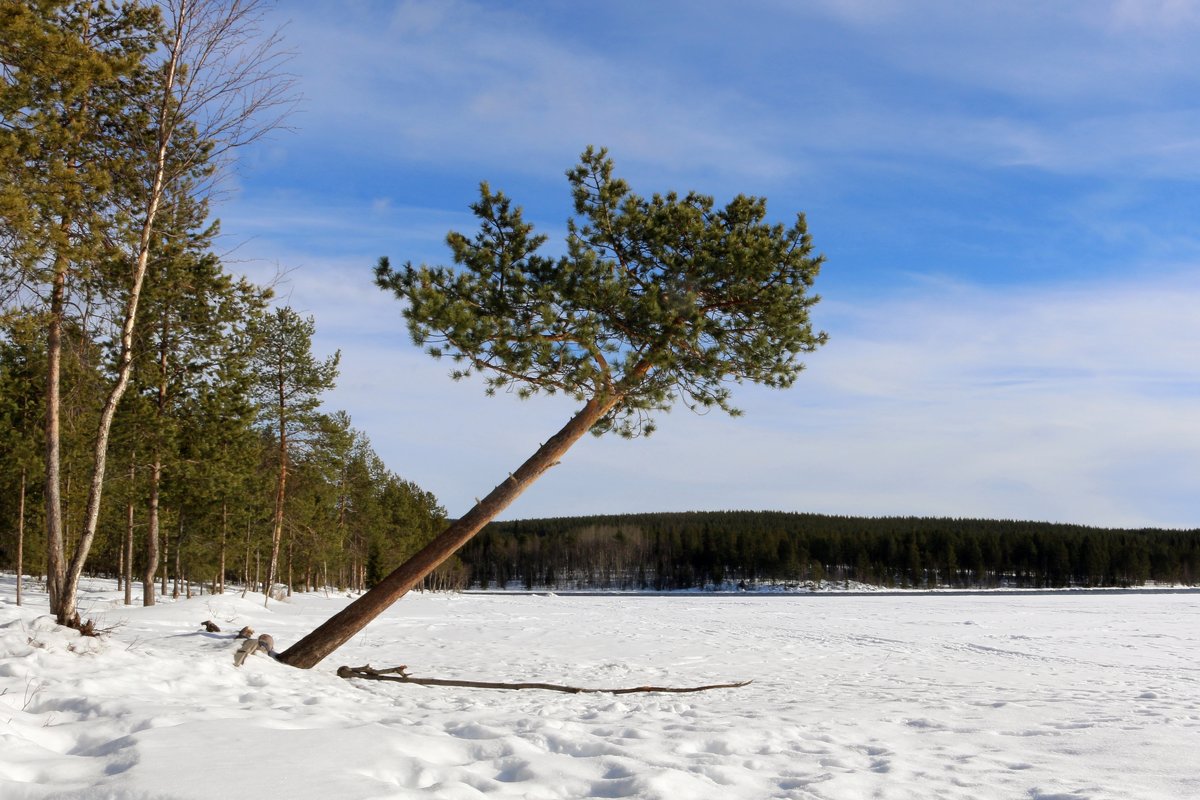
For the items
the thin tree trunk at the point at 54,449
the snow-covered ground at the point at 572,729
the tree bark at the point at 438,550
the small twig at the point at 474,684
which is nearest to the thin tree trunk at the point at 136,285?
the thin tree trunk at the point at 54,449

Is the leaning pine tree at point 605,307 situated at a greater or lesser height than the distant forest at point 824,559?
greater

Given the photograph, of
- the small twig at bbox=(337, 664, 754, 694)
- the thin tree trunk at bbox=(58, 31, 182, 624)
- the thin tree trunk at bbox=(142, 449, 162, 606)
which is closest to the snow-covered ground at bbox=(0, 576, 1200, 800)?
the small twig at bbox=(337, 664, 754, 694)

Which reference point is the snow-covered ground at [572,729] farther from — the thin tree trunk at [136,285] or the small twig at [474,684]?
the thin tree trunk at [136,285]

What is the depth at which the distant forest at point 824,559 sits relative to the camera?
97.5 meters

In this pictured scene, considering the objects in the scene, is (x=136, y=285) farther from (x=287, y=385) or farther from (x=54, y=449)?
(x=287, y=385)

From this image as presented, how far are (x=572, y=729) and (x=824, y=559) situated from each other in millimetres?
102942

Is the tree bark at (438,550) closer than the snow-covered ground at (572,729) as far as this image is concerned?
No

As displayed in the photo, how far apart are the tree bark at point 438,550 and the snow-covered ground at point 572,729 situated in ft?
1.99

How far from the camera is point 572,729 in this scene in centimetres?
662

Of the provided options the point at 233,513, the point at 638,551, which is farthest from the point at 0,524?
the point at 638,551

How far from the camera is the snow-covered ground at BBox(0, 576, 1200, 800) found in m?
4.54

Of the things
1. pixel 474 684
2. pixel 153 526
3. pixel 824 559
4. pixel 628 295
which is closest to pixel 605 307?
pixel 628 295

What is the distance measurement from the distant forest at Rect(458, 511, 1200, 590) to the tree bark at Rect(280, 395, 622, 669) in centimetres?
7687

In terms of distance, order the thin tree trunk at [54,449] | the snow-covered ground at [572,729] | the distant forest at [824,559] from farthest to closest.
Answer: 1. the distant forest at [824,559]
2. the thin tree trunk at [54,449]
3. the snow-covered ground at [572,729]
